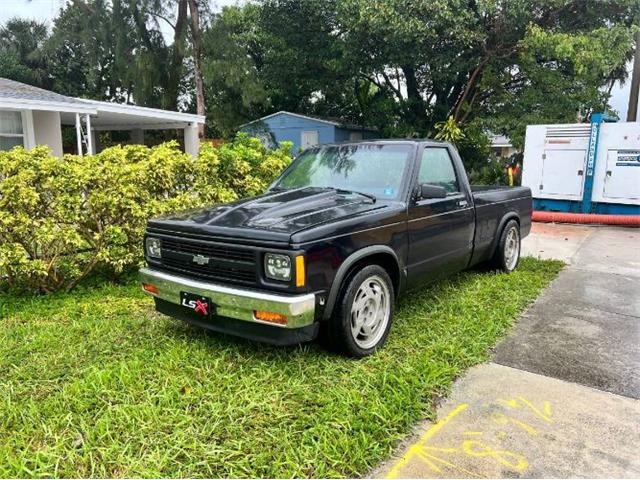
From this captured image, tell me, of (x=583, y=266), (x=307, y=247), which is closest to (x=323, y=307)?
(x=307, y=247)

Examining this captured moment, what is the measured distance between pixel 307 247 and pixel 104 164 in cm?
318

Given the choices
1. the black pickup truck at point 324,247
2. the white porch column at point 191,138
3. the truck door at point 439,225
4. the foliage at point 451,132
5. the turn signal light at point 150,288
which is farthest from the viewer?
the white porch column at point 191,138

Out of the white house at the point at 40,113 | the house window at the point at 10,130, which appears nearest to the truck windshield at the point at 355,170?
the white house at the point at 40,113

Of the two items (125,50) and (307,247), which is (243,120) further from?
(307,247)

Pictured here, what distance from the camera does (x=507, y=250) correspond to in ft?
20.6

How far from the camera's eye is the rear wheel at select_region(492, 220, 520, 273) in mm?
6012

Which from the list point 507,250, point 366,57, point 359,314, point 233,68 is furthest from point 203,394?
point 233,68

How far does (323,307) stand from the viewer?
10.9 ft

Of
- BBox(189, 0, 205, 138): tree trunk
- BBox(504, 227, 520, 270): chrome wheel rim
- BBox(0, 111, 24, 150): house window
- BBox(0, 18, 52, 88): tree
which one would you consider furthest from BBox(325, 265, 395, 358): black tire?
BBox(0, 18, 52, 88): tree

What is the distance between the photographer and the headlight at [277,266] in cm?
314

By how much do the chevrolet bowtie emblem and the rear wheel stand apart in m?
3.88

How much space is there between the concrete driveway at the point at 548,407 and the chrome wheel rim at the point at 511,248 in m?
0.99

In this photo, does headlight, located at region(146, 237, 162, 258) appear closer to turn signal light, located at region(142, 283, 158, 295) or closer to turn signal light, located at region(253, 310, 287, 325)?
turn signal light, located at region(142, 283, 158, 295)

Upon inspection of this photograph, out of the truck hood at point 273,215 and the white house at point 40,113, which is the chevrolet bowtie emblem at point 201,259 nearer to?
the truck hood at point 273,215
